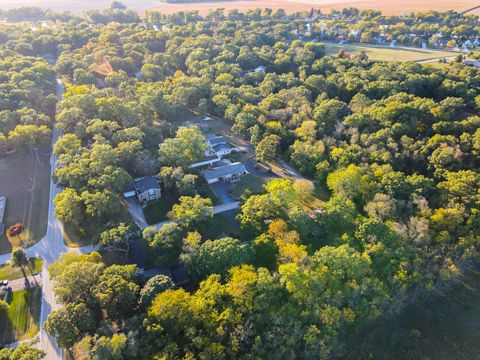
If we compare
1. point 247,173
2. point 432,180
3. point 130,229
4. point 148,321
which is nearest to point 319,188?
point 247,173

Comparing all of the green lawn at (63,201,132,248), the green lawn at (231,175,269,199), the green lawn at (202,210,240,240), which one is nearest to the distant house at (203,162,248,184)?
the green lawn at (231,175,269,199)

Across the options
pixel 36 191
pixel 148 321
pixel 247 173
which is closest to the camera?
pixel 148 321

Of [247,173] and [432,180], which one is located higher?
[432,180]

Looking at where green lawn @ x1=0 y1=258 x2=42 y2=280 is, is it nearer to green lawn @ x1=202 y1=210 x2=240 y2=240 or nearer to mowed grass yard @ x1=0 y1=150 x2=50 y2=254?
mowed grass yard @ x1=0 y1=150 x2=50 y2=254

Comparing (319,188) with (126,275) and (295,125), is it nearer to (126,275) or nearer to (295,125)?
(295,125)

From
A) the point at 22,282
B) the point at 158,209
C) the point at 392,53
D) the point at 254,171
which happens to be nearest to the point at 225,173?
the point at 254,171

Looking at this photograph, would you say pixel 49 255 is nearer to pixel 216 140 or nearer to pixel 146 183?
pixel 146 183
